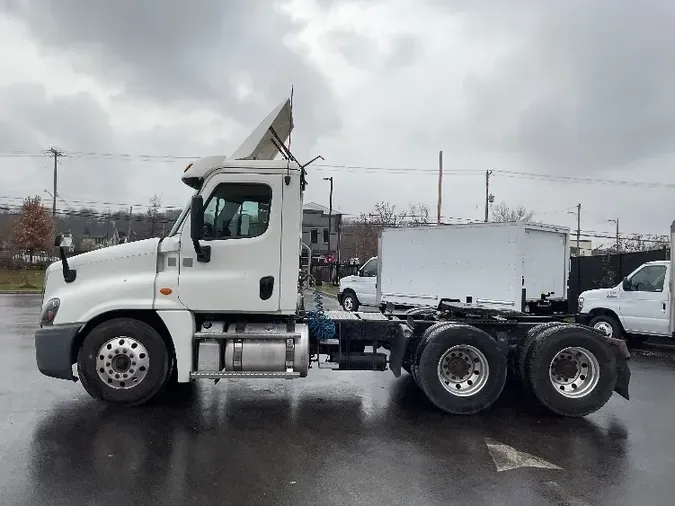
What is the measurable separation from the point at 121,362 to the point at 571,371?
209 inches

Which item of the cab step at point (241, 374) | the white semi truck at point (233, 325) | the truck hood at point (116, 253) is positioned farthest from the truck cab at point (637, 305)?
the truck hood at point (116, 253)

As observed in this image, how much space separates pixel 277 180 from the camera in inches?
257

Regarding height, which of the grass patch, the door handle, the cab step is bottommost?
the grass patch

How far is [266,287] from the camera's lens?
21.1ft

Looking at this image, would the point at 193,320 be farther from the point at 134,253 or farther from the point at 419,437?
the point at 419,437

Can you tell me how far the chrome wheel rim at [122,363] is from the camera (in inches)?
243

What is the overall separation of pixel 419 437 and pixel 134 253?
150 inches

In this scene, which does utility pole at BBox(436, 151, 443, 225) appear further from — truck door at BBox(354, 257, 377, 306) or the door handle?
the door handle

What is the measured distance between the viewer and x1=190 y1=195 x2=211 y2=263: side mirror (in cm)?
611

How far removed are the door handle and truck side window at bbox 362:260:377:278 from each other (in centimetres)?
1504

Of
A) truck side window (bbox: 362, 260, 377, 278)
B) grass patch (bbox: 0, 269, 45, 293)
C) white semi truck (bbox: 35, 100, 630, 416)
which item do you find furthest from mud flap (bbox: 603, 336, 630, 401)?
grass patch (bbox: 0, 269, 45, 293)

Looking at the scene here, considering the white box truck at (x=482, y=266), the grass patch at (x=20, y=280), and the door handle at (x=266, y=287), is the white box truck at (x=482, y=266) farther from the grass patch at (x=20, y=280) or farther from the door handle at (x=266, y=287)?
the grass patch at (x=20, y=280)

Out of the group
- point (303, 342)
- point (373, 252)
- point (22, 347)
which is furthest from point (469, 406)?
point (373, 252)

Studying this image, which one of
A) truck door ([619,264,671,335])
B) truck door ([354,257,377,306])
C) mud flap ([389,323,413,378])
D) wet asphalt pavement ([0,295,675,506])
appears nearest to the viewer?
wet asphalt pavement ([0,295,675,506])
